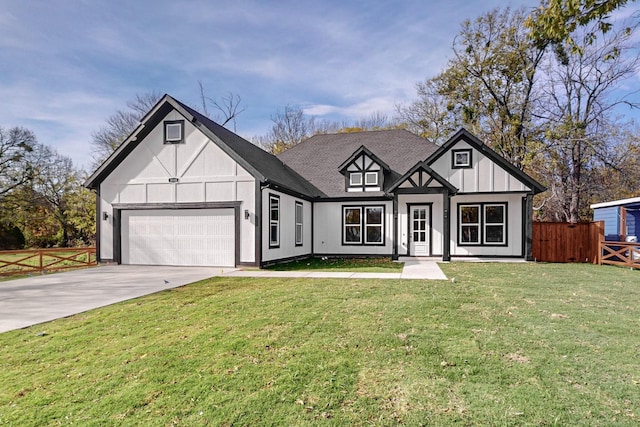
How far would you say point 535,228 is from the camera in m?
15.8

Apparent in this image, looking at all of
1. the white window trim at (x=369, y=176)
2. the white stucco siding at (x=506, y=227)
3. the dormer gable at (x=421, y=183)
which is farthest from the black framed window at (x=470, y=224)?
the white window trim at (x=369, y=176)

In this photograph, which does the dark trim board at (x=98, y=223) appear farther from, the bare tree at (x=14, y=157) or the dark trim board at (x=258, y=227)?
the bare tree at (x=14, y=157)

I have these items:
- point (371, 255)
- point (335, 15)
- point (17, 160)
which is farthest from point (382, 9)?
point (17, 160)

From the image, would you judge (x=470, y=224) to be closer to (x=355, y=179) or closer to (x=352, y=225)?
(x=352, y=225)

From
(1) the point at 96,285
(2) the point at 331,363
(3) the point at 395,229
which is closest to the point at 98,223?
(1) the point at 96,285

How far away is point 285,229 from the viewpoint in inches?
574

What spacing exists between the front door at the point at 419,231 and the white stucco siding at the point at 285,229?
4.61 meters

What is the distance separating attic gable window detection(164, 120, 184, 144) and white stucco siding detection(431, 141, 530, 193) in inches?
405

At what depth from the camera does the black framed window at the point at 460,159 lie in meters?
15.7

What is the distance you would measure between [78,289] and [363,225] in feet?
36.5

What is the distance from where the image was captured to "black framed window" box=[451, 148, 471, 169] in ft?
51.5

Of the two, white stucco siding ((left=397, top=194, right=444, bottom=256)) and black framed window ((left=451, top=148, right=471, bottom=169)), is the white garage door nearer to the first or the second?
white stucco siding ((left=397, top=194, right=444, bottom=256))

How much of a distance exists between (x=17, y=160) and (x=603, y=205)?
3708 cm

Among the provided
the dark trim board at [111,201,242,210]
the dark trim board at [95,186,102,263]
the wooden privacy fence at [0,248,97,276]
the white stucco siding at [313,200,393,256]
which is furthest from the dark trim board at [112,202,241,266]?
the white stucco siding at [313,200,393,256]
